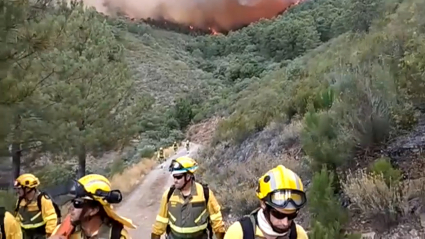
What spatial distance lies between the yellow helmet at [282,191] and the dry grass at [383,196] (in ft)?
10.8

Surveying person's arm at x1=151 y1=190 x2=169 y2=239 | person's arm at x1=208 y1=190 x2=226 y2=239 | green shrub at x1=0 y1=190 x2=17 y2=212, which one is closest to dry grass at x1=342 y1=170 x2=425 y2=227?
person's arm at x1=208 y1=190 x2=226 y2=239

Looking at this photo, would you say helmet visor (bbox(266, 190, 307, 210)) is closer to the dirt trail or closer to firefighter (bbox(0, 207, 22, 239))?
firefighter (bbox(0, 207, 22, 239))

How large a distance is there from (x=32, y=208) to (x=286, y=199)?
12.6ft

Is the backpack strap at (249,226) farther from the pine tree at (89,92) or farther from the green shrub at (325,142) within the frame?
the pine tree at (89,92)

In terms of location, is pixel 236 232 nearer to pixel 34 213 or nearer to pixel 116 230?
pixel 116 230

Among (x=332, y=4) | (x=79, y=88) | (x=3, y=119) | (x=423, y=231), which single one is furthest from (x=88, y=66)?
(x=332, y=4)

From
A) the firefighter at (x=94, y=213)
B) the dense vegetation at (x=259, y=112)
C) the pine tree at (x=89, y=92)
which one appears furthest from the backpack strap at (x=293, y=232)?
the pine tree at (x=89, y=92)

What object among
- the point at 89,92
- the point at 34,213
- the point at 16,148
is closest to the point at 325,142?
the point at 34,213

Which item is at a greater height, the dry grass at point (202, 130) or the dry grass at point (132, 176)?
the dry grass at point (202, 130)

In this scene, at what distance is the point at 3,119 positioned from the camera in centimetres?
809

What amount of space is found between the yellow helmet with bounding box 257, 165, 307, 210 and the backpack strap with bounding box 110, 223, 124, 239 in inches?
32.4

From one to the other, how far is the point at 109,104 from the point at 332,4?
52.2 meters

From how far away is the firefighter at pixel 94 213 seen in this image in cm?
282

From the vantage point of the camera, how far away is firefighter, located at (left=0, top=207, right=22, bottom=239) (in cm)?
363
